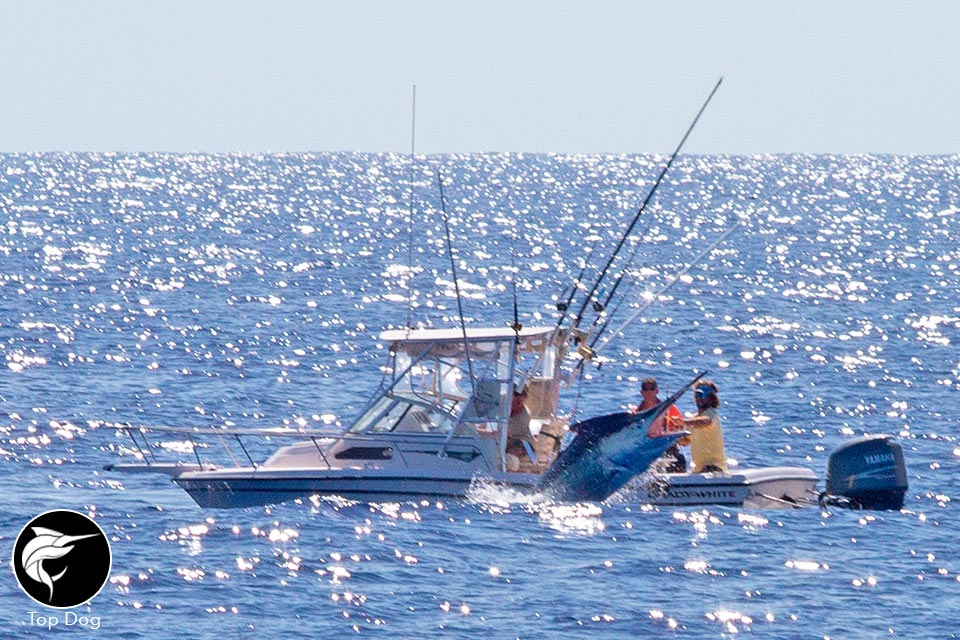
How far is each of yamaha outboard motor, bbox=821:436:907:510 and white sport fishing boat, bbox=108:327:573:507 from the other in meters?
3.61

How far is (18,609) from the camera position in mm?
17203

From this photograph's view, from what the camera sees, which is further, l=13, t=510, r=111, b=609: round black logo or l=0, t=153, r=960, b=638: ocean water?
l=0, t=153, r=960, b=638: ocean water

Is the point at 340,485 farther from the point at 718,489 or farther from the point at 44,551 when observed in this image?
the point at 44,551

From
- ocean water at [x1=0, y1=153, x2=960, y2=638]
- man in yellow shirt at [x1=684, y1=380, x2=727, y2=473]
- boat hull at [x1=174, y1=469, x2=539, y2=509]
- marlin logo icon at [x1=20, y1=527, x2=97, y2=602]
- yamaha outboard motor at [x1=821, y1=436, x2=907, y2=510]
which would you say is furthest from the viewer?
yamaha outboard motor at [x1=821, y1=436, x2=907, y2=510]

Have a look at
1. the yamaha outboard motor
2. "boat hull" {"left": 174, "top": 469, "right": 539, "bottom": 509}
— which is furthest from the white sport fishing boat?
the yamaha outboard motor

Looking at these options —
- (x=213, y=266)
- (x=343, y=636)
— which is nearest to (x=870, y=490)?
(x=343, y=636)

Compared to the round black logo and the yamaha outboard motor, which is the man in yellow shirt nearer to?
the yamaha outboard motor

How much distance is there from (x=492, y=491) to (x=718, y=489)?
2.77 metres

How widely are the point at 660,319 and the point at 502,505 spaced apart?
2507 centimetres

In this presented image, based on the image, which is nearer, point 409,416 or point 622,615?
point 622,615

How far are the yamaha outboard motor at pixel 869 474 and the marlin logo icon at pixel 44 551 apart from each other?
33.3ft

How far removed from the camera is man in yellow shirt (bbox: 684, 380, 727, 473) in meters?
21.9

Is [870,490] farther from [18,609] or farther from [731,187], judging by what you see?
[731,187]

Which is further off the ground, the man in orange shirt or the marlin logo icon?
the man in orange shirt
